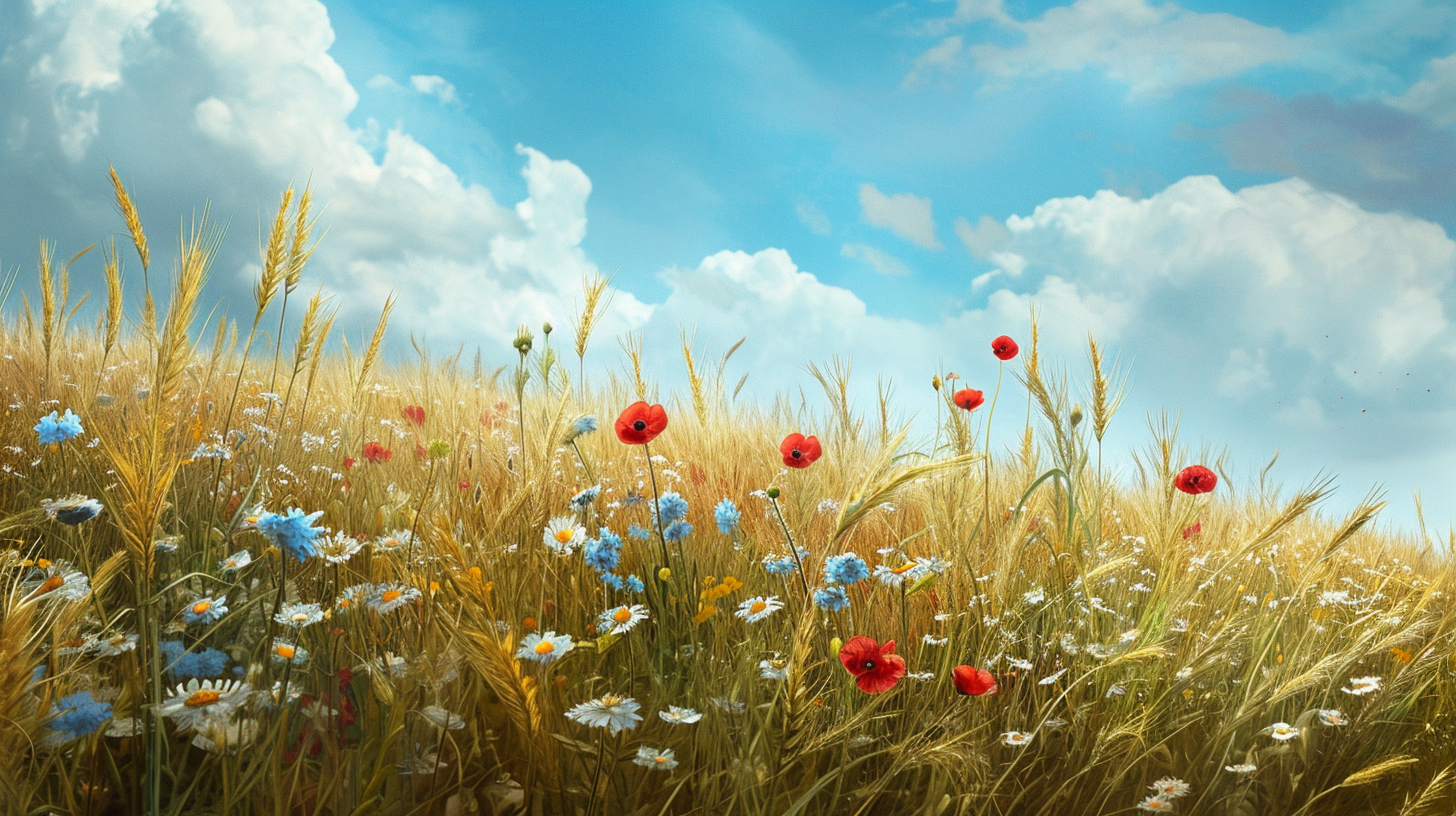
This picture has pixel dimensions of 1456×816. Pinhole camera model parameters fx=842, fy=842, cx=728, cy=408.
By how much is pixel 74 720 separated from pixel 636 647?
1.07 meters

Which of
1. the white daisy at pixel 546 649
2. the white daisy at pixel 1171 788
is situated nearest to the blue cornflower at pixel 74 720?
the white daisy at pixel 546 649

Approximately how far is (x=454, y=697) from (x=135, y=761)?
522 millimetres

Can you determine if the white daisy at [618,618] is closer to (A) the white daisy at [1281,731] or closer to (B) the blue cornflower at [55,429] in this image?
(A) the white daisy at [1281,731]

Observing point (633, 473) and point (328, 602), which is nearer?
point (328, 602)

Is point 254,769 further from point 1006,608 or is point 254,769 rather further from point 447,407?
point 447,407

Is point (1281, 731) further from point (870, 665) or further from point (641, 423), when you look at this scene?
point (641, 423)

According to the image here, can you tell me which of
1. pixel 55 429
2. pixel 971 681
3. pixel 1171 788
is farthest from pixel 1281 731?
pixel 55 429

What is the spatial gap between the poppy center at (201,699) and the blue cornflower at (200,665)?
284mm

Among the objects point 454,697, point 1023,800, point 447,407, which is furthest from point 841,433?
point 447,407

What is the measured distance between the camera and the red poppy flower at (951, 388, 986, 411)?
10.7 feet

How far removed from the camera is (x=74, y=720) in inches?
53.7

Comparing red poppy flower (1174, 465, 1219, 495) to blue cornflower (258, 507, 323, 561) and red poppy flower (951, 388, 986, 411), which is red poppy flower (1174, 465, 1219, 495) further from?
blue cornflower (258, 507, 323, 561)

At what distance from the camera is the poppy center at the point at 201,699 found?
139 cm

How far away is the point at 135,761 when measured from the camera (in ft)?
4.73
